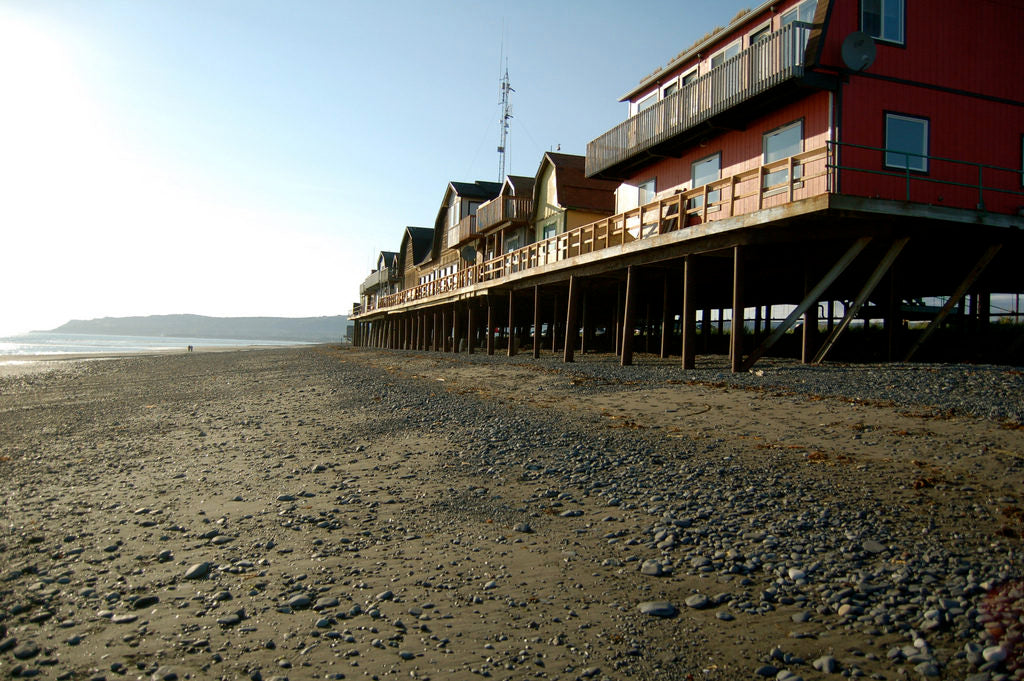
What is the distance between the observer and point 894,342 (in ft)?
49.6

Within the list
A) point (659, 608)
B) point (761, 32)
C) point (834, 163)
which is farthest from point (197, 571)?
point (761, 32)

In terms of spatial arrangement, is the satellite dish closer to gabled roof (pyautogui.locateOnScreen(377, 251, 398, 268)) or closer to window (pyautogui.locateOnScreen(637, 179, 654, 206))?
window (pyautogui.locateOnScreen(637, 179, 654, 206))

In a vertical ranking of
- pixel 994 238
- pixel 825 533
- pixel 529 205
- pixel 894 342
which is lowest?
pixel 825 533

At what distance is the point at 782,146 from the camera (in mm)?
16531

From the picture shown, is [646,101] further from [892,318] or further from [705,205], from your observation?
[892,318]

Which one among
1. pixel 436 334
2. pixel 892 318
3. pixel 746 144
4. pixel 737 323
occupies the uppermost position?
pixel 746 144

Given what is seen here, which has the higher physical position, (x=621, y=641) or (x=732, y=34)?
(x=732, y=34)

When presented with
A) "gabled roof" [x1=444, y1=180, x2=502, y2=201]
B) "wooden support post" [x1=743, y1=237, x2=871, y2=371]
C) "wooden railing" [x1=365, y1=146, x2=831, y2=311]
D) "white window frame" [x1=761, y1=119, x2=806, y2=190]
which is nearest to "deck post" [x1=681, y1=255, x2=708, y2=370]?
"wooden railing" [x1=365, y1=146, x2=831, y2=311]

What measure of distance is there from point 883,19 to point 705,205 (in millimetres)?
5995

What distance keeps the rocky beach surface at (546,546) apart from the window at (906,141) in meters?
6.93

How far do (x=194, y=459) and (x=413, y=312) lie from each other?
38.8 m

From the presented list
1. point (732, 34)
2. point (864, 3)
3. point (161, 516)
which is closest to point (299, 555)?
point (161, 516)

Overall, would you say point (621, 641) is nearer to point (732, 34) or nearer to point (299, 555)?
point (299, 555)

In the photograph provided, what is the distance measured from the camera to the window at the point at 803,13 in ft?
51.9
